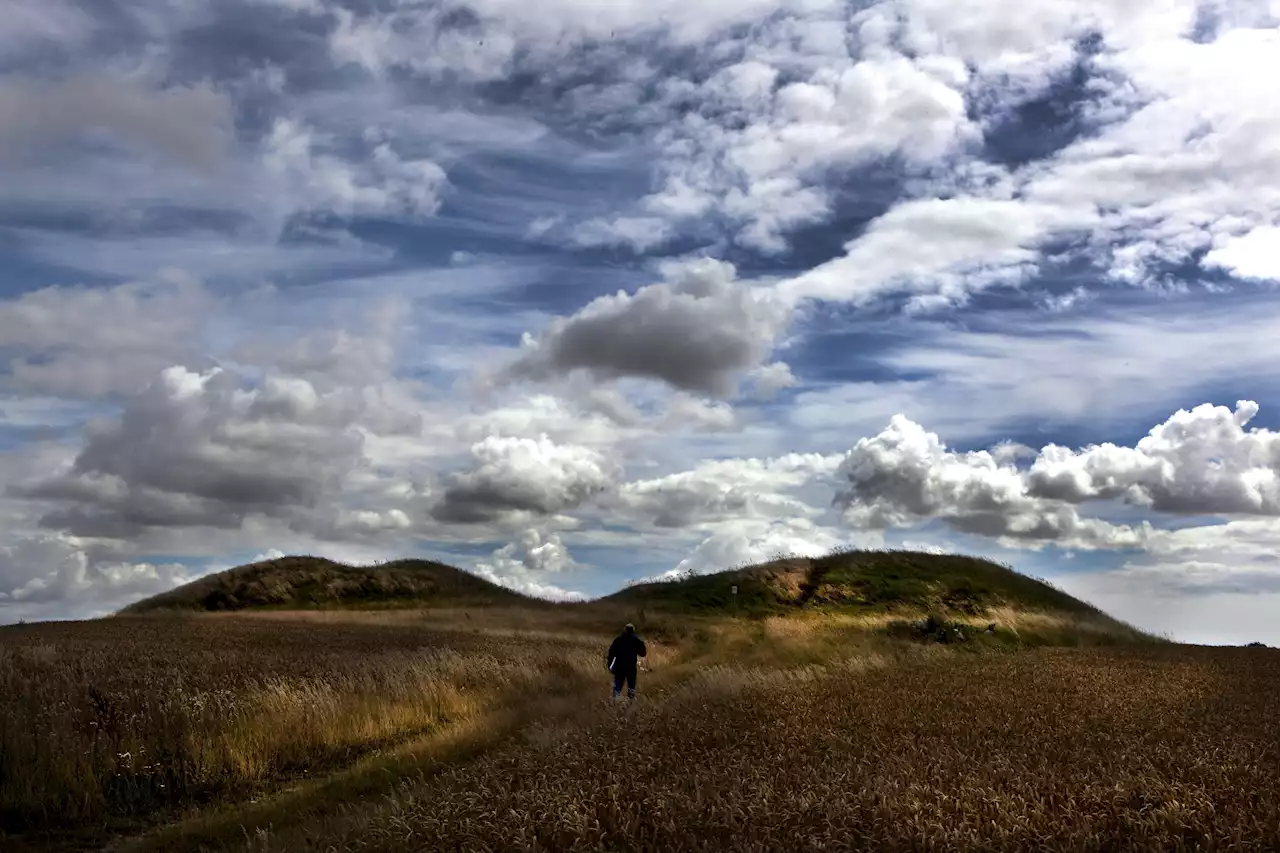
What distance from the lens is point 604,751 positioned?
390 inches

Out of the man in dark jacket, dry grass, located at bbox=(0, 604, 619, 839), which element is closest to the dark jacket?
the man in dark jacket

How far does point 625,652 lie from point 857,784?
44.4ft

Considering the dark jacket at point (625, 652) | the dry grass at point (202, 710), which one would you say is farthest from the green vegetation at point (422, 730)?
the dark jacket at point (625, 652)

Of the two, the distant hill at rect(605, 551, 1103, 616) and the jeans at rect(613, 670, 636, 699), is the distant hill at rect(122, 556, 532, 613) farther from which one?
the jeans at rect(613, 670, 636, 699)

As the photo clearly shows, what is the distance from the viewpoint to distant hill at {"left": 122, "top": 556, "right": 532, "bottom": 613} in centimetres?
5891

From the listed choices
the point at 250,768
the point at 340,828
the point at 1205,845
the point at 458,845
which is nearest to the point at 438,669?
the point at 250,768

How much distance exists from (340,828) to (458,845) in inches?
103

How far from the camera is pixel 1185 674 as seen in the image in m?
23.2

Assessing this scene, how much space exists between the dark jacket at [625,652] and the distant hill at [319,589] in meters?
39.4

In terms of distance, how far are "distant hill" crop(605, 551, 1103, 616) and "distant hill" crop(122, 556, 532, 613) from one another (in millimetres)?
11359

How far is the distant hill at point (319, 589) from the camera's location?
5891 centimetres

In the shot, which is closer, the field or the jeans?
the field

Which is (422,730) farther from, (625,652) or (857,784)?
(857,784)

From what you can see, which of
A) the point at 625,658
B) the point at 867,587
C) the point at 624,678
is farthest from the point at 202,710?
the point at 867,587
